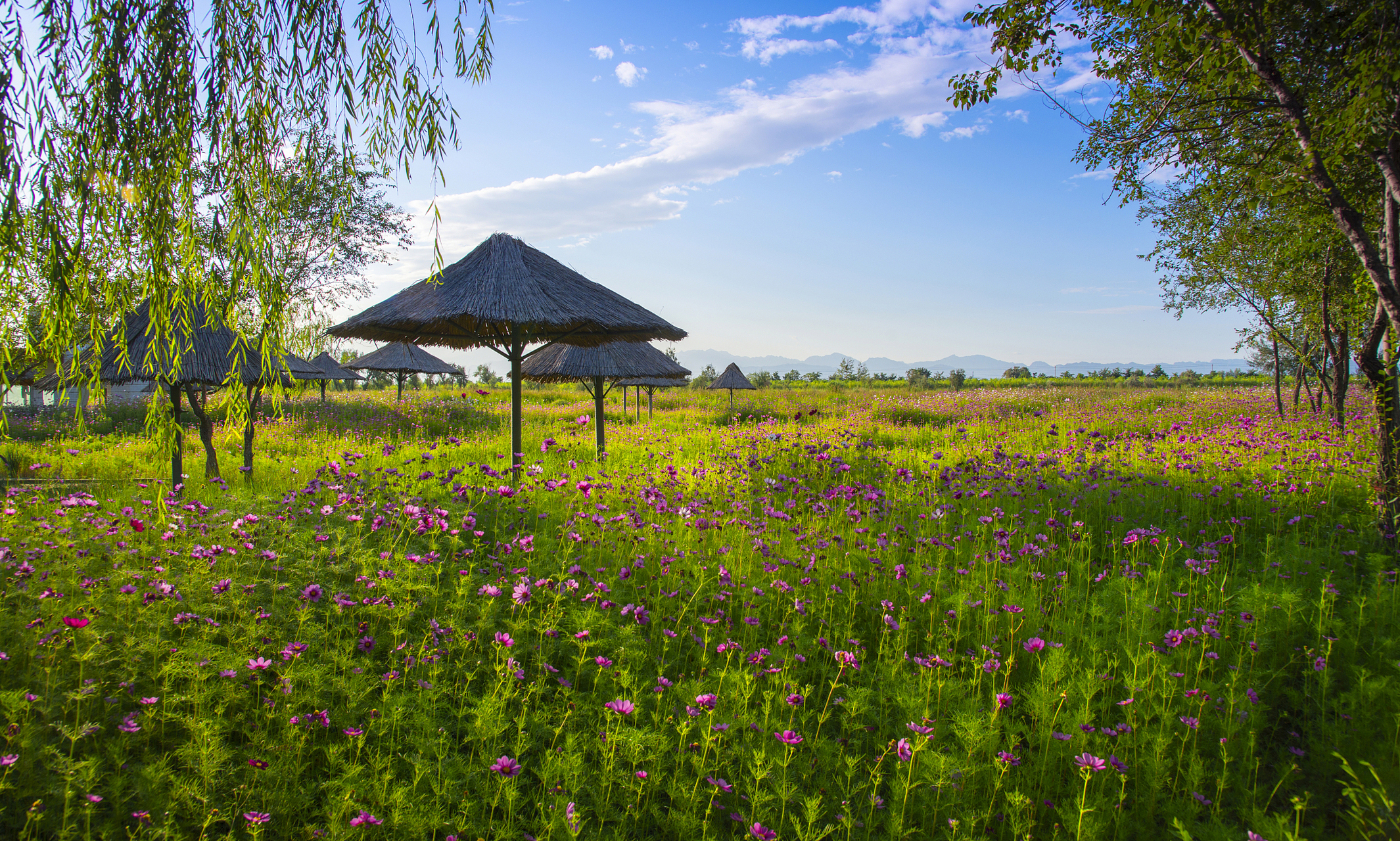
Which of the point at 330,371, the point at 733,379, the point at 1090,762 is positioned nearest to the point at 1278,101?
the point at 1090,762

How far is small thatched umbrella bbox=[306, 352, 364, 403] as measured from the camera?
856 inches

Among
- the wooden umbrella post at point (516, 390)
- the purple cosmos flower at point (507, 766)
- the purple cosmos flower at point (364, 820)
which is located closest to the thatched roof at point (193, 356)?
the wooden umbrella post at point (516, 390)

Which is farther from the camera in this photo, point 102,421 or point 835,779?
point 102,421

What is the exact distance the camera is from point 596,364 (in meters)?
12.0

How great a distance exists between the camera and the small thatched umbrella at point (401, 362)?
21.6 meters

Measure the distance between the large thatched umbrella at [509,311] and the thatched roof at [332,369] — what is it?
1584cm

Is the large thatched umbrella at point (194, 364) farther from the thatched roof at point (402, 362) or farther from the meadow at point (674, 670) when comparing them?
the thatched roof at point (402, 362)

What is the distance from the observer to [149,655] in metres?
2.92

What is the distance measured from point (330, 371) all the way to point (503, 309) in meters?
19.4

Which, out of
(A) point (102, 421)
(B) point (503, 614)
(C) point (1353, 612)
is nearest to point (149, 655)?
(B) point (503, 614)

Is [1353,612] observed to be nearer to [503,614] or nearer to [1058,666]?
[1058,666]

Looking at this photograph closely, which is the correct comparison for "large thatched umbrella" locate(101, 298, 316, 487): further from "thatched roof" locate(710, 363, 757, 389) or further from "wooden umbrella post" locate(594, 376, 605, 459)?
"thatched roof" locate(710, 363, 757, 389)

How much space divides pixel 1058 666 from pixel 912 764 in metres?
1.06

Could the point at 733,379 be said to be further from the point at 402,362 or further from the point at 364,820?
the point at 364,820
